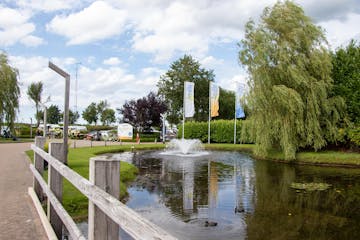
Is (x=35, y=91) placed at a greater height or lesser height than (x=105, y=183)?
greater

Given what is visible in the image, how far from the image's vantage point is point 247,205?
799cm

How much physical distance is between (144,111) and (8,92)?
54.8 ft

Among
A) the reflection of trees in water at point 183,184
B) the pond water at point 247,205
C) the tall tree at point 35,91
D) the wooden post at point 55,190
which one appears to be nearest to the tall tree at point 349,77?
the pond water at point 247,205

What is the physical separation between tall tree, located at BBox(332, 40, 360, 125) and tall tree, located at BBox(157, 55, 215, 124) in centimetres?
3841

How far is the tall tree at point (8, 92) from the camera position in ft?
99.2

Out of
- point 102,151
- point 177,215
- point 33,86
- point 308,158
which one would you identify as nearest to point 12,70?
point 102,151

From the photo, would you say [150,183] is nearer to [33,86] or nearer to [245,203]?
[245,203]

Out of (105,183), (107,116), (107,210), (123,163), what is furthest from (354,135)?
A: (107,116)

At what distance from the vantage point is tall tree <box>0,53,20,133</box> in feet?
99.2

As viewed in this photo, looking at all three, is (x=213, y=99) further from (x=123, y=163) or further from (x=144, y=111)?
(x=123, y=163)

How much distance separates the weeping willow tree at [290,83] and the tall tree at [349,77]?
89 cm

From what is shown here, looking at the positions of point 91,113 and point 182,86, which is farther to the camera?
point 91,113

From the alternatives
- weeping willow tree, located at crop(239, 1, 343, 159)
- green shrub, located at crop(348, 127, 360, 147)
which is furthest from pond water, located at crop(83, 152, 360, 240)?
green shrub, located at crop(348, 127, 360, 147)

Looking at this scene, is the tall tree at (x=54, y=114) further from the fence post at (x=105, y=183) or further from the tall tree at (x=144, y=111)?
the fence post at (x=105, y=183)
